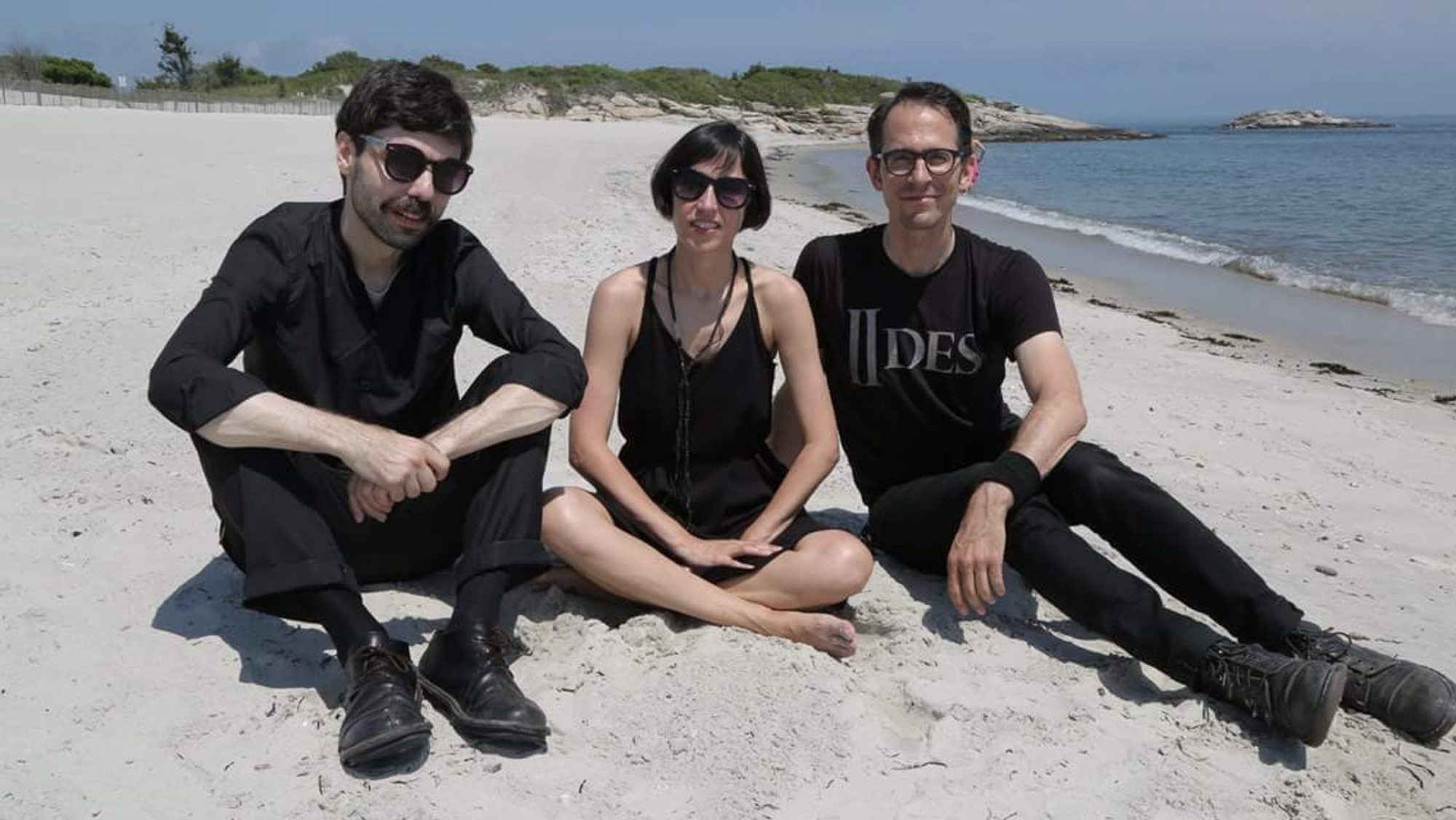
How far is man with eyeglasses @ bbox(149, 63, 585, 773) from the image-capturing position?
2.75 m

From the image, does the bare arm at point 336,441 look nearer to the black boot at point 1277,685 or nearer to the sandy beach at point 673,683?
the sandy beach at point 673,683

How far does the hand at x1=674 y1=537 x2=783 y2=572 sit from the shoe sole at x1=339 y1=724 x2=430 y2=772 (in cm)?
100

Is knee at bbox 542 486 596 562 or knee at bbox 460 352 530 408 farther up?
knee at bbox 460 352 530 408

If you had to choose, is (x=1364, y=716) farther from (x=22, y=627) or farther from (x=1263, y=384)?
(x=1263, y=384)

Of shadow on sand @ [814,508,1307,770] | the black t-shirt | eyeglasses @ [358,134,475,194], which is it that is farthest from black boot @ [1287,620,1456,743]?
eyeglasses @ [358,134,475,194]

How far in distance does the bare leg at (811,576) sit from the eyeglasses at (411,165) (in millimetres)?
1439

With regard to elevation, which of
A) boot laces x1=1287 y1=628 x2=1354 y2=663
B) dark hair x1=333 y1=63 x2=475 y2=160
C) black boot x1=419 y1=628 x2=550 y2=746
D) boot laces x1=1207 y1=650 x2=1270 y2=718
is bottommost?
black boot x1=419 y1=628 x2=550 y2=746

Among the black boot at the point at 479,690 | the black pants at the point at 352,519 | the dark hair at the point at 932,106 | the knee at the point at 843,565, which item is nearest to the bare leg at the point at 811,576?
the knee at the point at 843,565

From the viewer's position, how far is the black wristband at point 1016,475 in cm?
327

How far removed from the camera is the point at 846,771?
8.95ft

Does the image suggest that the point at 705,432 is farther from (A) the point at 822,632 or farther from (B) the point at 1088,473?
(B) the point at 1088,473

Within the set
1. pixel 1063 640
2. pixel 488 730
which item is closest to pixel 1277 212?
pixel 1063 640

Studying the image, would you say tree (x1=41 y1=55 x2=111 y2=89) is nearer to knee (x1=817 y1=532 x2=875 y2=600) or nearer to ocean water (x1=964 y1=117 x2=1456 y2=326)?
ocean water (x1=964 y1=117 x2=1456 y2=326)

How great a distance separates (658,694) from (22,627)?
5.96ft
